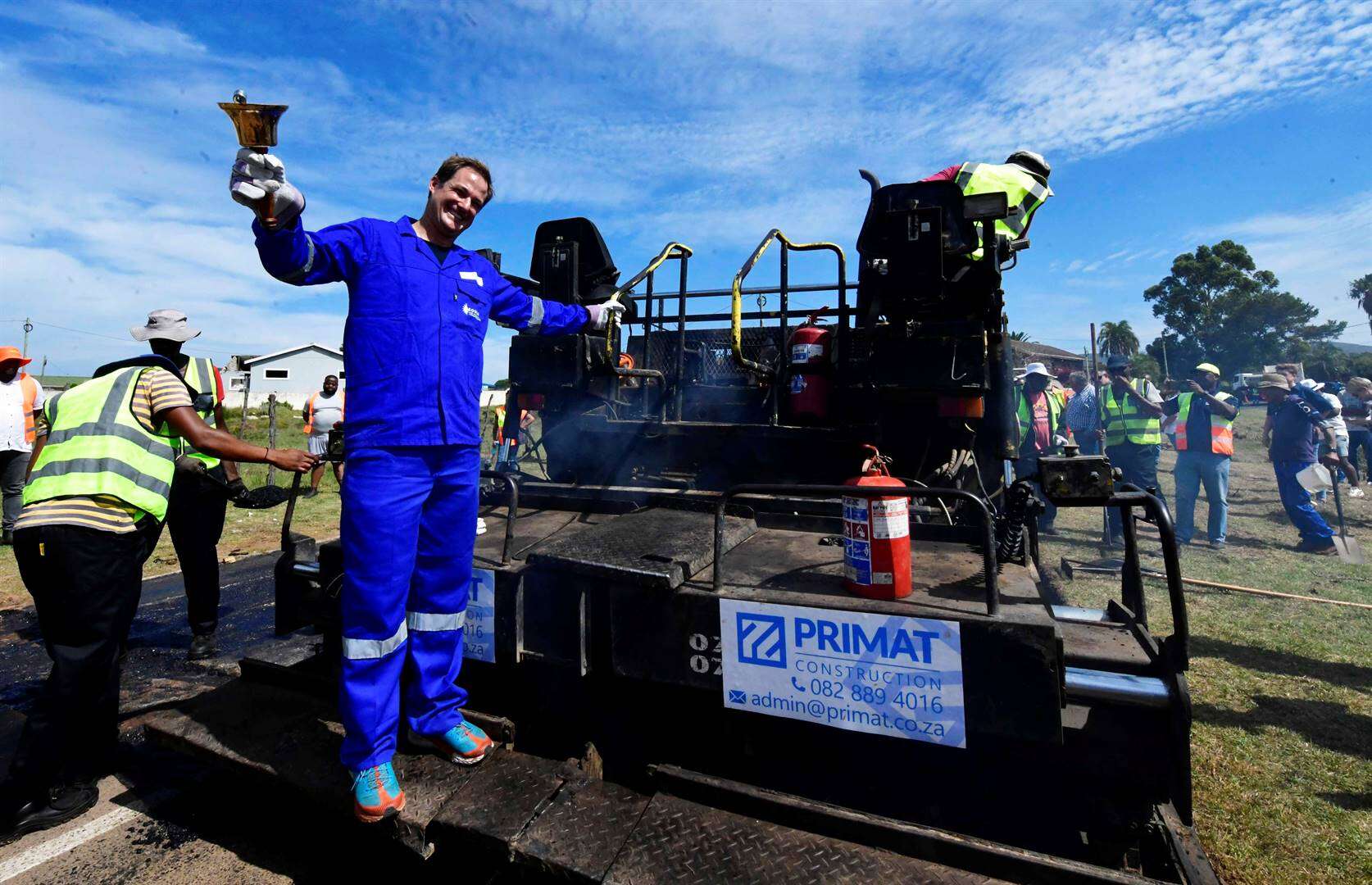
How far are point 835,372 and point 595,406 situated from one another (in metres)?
1.72

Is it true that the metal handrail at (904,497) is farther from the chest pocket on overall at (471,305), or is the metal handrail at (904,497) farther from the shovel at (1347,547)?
the shovel at (1347,547)

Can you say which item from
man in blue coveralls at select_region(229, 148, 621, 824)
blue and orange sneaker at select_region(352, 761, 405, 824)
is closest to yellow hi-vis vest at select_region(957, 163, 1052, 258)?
man in blue coveralls at select_region(229, 148, 621, 824)

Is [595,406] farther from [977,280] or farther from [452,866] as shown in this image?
[452,866]

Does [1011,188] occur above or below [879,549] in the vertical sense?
above

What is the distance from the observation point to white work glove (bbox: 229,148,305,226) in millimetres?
2010

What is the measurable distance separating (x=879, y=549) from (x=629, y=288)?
2817 mm

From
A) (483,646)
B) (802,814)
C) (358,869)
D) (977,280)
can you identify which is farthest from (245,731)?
(977,280)

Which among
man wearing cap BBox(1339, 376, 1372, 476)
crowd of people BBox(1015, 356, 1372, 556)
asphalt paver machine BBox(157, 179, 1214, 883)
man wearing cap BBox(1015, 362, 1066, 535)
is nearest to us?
asphalt paver machine BBox(157, 179, 1214, 883)

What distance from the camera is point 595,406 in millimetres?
4746

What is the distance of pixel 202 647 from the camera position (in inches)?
185

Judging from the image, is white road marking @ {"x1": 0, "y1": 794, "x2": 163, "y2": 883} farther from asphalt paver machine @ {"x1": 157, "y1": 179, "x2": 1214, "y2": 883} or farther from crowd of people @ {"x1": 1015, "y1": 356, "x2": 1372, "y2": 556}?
crowd of people @ {"x1": 1015, "y1": 356, "x2": 1372, "y2": 556}

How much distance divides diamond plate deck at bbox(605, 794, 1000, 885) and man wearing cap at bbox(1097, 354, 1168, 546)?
7886 mm

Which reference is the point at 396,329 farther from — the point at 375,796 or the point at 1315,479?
the point at 1315,479

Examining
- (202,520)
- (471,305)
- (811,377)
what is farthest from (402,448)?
(202,520)
